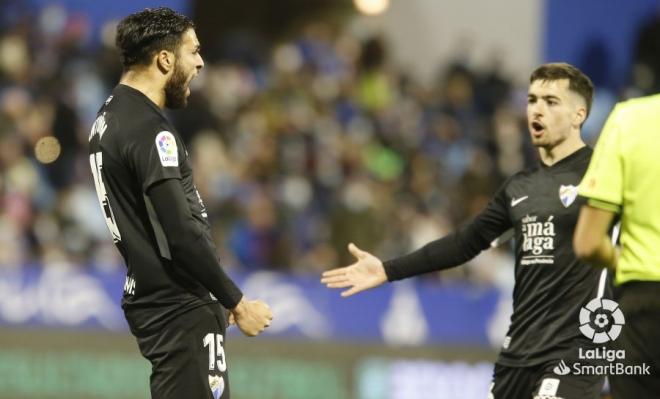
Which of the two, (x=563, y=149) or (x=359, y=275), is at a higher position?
(x=563, y=149)

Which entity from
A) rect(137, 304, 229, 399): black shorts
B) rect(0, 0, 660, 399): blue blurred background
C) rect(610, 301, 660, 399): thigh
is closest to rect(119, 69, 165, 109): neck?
rect(137, 304, 229, 399): black shorts

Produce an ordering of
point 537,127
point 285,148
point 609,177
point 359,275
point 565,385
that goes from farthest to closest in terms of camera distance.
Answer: point 285,148 < point 359,275 < point 537,127 < point 565,385 < point 609,177

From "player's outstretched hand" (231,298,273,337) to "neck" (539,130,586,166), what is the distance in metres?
1.81

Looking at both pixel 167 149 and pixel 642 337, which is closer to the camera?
pixel 642 337

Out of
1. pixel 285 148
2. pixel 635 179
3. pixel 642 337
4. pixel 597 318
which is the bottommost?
pixel 642 337

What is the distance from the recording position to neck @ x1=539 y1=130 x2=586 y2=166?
544 centimetres

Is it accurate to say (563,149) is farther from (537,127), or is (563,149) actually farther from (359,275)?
(359,275)

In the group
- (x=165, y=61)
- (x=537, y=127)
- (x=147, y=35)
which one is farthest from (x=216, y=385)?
(x=537, y=127)

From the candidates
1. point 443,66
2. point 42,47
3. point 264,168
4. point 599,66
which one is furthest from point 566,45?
point 42,47

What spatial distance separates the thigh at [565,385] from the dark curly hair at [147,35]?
224cm

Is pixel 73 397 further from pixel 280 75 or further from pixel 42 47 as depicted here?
pixel 280 75

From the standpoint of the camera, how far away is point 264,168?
40.0 feet

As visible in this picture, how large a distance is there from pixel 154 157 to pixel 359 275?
160cm

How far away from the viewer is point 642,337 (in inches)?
150
